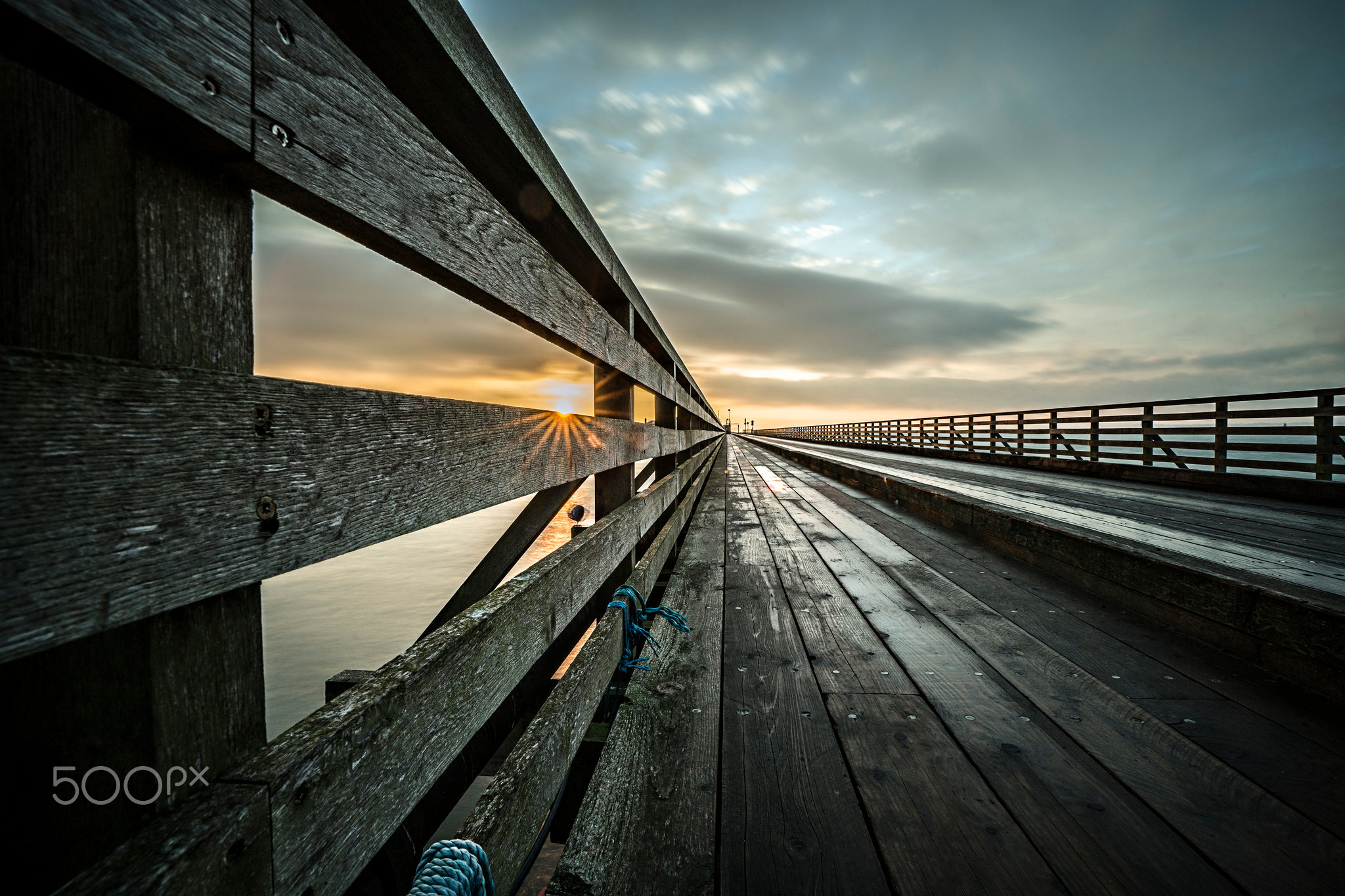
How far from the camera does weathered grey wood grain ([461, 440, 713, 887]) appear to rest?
0.80 m

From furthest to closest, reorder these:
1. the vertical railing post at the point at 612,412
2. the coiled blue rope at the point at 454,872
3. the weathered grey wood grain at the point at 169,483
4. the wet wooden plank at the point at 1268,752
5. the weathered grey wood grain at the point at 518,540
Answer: the vertical railing post at the point at 612,412 < the weathered grey wood grain at the point at 518,540 < the wet wooden plank at the point at 1268,752 < the coiled blue rope at the point at 454,872 < the weathered grey wood grain at the point at 169,483

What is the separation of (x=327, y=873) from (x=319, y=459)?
453mm

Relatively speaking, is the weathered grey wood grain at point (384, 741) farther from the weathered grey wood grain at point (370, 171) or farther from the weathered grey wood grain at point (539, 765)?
the weathered grey wood grain at point (370, 171)

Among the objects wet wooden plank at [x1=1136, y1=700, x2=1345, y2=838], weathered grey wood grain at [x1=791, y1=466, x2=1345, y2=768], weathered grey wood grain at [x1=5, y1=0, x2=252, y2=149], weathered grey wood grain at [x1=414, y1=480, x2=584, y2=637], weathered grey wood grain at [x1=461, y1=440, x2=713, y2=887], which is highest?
weathered grey wood grain at [x1=5, y1=0, x2=252, y2=149]

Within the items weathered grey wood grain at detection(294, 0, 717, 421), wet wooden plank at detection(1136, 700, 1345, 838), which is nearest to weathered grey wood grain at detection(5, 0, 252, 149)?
weathered grey wood grain at detection(294, 0, 717, 421)

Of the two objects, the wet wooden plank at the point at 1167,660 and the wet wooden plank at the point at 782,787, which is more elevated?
the wet wooden plank at the point at 1167,660

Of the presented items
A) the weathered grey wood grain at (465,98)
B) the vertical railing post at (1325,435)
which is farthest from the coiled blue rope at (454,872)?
the vertical railing post at (1325,435)

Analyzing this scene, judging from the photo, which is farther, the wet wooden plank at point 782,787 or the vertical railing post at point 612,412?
the vertical railing post at point 612,412

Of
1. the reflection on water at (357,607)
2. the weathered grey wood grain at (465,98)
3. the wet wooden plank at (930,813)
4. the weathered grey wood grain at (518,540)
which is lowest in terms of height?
the reflection on water at (357,607)

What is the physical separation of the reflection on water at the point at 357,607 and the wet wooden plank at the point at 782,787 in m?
5.37

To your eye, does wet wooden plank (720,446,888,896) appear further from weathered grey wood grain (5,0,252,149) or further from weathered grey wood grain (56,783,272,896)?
weathered grey wood grain (5,0,252,149)

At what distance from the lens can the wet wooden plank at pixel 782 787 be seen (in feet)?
3.12

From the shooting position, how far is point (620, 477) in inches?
104

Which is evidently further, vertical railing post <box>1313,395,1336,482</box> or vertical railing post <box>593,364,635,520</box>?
vertical railing post <box>1313,395,1336,482</box>
